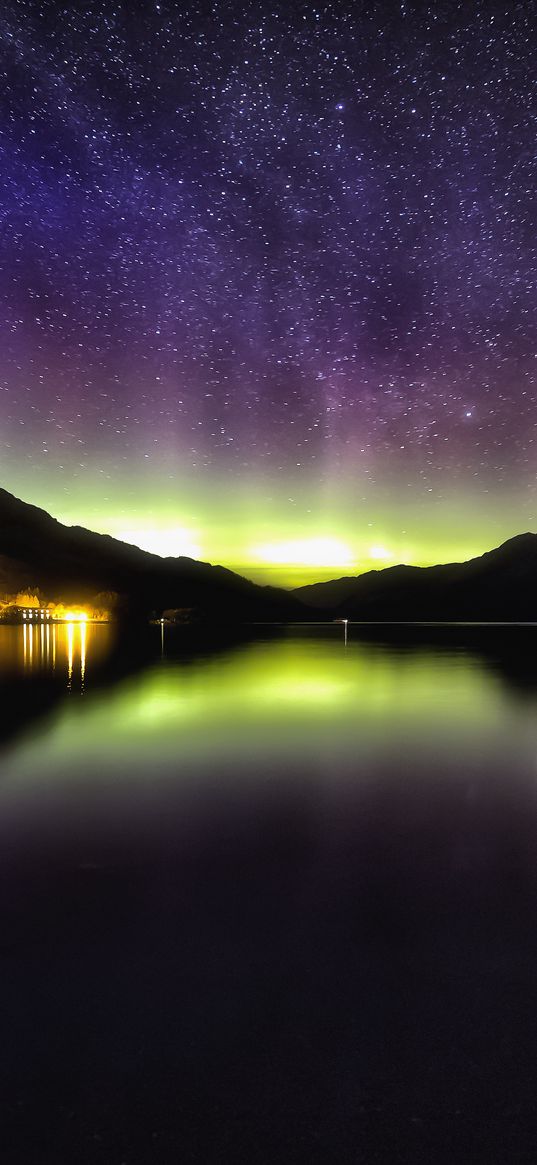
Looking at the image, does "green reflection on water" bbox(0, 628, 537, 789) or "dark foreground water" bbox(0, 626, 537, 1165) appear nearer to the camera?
"dark foreground water" bbox(0, 626, 537, 1165)

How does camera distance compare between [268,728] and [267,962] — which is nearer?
[267,962]

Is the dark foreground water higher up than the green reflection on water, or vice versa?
the dark foreground water

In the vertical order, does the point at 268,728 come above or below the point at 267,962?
below

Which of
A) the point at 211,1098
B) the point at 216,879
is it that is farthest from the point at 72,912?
the point at 211,1098

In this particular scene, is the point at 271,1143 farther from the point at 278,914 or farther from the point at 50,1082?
the point at 278,914

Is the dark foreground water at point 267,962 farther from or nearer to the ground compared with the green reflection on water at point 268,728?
farther from the ground

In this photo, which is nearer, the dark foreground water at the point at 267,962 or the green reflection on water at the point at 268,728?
the dark foreground water at the point at 267,962

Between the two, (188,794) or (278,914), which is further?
(188,794)

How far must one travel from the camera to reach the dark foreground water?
3.01 m

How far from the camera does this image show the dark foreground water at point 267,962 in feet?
9.89

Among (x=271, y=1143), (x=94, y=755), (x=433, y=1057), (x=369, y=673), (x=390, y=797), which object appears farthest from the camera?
(x=369, y=673)

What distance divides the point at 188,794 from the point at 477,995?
19.6 ft

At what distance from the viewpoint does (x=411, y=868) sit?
251 inches

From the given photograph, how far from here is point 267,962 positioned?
173 inches
